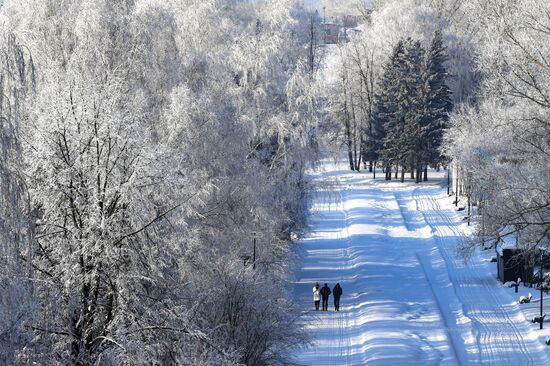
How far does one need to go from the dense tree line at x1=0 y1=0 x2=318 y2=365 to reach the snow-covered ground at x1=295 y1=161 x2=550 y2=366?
8.24ft

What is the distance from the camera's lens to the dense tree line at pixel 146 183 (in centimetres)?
1070

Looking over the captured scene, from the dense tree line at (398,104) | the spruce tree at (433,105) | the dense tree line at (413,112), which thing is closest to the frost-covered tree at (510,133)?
the spruce tree at (433,105)

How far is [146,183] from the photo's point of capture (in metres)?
12.1

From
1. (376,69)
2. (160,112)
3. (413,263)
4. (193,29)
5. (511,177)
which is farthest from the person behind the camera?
(376,69)

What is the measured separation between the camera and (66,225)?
11.6 metres

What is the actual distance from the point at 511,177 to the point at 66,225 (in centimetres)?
1760

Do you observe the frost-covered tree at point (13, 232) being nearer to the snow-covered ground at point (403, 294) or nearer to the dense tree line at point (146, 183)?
the dense tree line at point (146, 183)

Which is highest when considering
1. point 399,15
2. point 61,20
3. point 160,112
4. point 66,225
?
point 399,15

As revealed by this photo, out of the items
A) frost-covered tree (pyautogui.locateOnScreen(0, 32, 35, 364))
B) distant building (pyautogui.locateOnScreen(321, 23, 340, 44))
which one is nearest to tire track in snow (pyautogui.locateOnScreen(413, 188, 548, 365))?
frost-covered tree (pyautogui.locateOnScreen(0, 32, 35, 364))

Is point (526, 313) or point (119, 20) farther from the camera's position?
point (526, 313)

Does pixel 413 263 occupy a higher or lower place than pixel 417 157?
lower

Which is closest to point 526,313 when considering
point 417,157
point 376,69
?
point 417,157

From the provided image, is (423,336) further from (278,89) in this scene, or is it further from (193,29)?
(193,29)

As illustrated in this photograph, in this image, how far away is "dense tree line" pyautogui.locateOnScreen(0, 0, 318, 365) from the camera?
10703 millimetres
